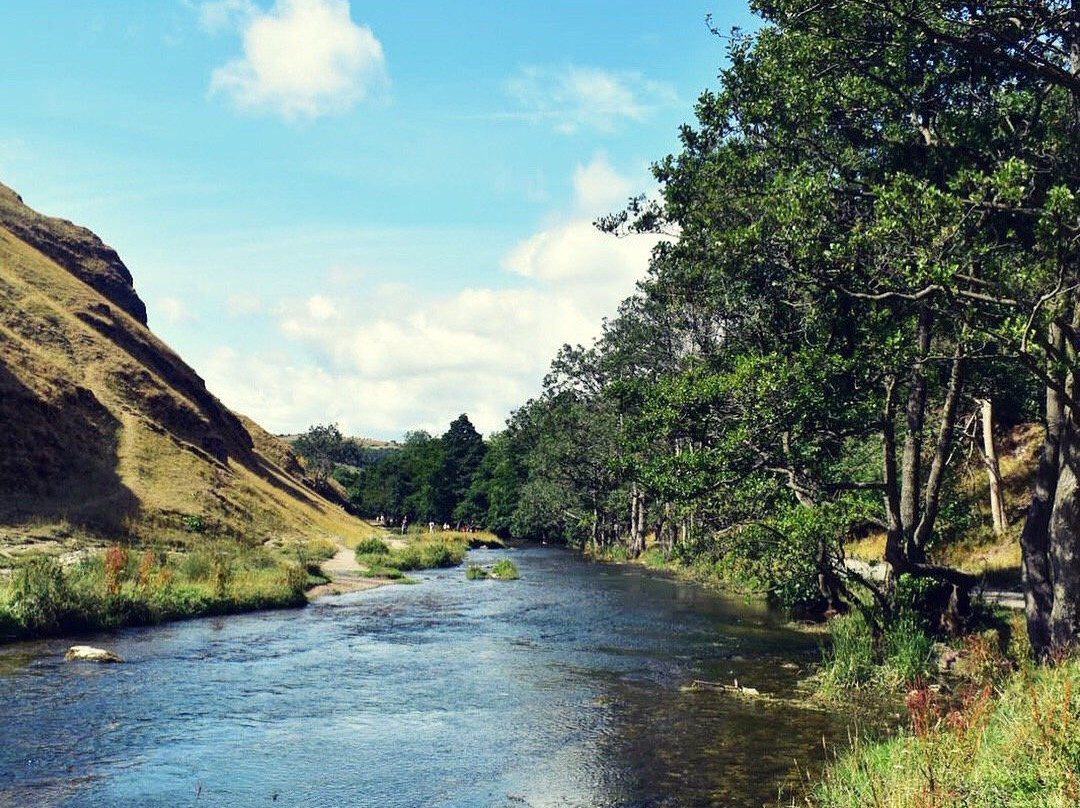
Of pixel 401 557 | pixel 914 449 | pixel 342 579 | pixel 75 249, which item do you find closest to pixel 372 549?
pixel 401 557

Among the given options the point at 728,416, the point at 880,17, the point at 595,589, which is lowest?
the point at 595,589

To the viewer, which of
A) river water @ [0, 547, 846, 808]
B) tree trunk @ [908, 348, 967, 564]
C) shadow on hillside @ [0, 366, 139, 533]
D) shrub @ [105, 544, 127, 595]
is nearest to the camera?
river water @ [0, 547, 846, 808]

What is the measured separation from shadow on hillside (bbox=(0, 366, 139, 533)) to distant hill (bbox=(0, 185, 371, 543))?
94 millimetres

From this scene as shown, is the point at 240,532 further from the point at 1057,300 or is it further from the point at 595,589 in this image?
the point at 1057,300

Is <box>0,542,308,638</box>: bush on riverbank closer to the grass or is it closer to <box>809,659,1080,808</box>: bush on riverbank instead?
the grass

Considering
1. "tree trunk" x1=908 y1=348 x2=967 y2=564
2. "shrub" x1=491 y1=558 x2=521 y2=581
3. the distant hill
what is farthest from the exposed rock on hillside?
"tree trunk" x1=908 y1=348 x2=967 y2=564

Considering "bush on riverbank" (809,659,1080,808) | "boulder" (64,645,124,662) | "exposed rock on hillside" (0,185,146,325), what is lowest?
"boulder" (64,645,124,662)

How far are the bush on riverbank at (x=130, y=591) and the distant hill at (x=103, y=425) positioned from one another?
1365 centimetres

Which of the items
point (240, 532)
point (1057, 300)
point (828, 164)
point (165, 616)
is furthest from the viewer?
point (240, 532)

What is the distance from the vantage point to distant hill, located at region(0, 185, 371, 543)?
54875 millimetres

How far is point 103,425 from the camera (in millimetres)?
65625

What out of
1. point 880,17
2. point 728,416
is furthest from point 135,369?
point 880,17

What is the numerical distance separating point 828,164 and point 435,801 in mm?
18029

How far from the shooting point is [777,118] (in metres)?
23.0
